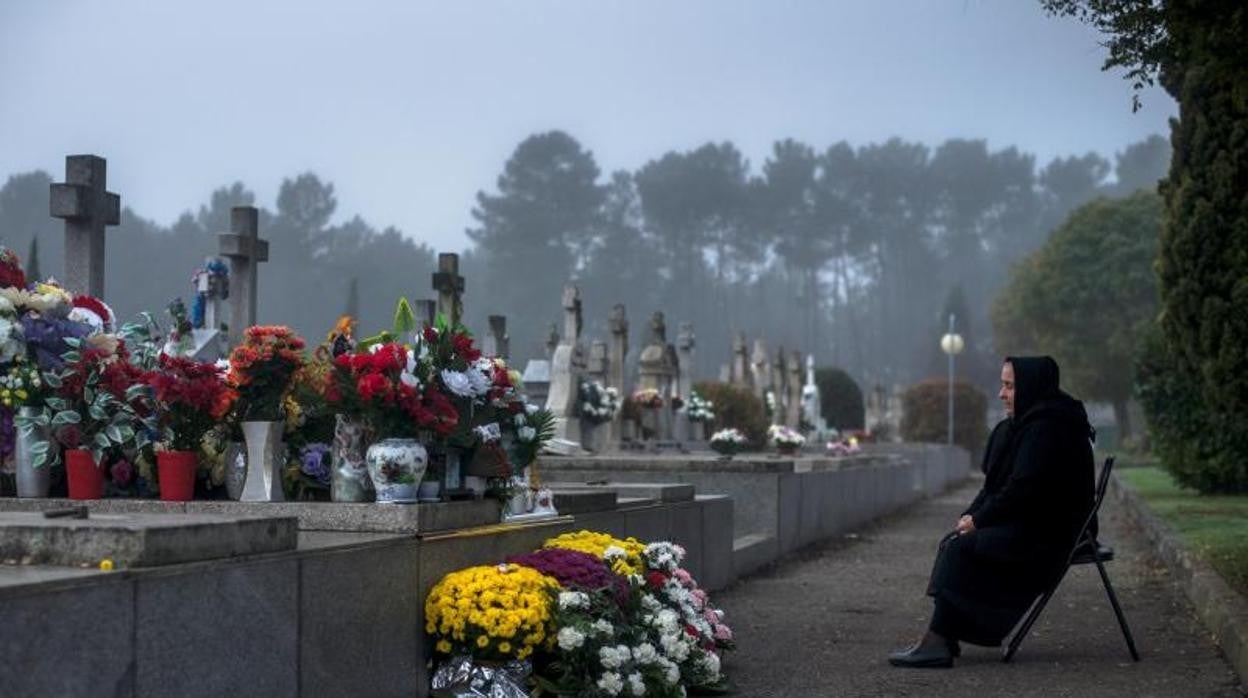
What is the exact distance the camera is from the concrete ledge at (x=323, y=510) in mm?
6160

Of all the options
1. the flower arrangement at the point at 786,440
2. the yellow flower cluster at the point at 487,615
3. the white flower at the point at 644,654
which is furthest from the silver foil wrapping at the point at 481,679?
the flower arrangement at the point at 786,440

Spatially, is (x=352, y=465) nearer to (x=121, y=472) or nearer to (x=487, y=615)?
(x=487, y=615)

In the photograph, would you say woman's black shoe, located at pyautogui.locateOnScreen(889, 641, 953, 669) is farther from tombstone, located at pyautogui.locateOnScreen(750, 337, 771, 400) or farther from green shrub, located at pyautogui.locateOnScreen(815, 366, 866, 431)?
green shrub, located at pyautogui.locateOnScreen(815, 366, 866, 431)

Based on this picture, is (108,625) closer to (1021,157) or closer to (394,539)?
(394,539)

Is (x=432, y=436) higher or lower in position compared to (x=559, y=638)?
higher

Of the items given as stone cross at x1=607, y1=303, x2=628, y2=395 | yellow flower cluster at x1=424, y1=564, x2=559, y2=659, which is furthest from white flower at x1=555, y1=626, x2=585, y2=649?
stone cross at x1=607, y1=303, x2=628, y2=395

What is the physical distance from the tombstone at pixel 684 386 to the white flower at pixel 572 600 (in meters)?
22.3

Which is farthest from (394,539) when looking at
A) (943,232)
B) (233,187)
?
(943,232)

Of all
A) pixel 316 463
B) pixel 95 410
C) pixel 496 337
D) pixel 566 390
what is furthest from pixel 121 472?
pixel 496 337

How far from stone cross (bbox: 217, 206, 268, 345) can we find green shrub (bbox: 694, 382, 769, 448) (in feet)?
58.3

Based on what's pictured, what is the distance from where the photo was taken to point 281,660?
5.18 metres

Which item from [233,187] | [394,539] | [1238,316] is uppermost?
[233,187]

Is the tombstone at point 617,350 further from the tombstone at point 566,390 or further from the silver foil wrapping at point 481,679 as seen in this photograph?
the silver foil wrapping at point 481,679

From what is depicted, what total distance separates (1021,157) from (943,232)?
11.4 m
